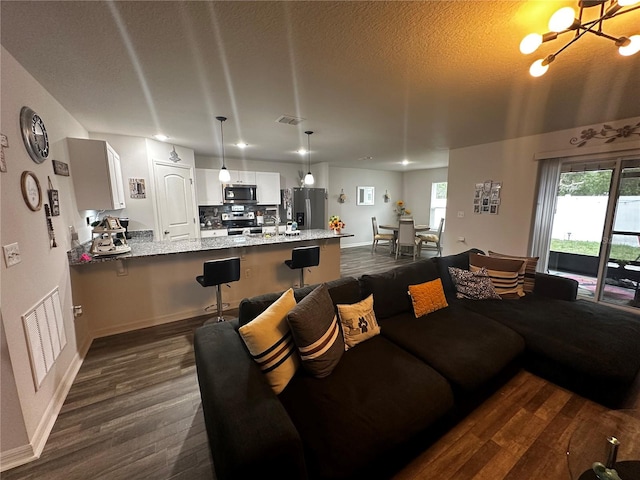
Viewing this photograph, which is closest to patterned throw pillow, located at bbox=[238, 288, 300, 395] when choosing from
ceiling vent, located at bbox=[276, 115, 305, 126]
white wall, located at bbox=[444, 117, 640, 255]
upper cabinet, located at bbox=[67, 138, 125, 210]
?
ceiling vent, located at bbox=[276, 115, 305, 126]

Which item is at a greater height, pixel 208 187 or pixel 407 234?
pixel 208 187

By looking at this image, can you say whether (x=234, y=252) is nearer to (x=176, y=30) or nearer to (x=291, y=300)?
(x=291, y=300)

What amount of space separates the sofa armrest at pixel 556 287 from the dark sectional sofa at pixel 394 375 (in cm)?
1

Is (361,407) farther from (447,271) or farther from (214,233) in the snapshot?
(214,233)

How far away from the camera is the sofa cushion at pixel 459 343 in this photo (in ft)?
5.53

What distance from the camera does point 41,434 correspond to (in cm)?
165

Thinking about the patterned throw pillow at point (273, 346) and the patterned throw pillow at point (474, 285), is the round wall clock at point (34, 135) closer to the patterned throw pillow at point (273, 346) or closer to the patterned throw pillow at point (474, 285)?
the patterned throw pillow at point (273, 346)

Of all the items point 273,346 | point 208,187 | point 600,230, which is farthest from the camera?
point 208,187

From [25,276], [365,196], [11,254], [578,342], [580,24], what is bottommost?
[578,342]

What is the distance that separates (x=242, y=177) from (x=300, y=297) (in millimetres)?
4528

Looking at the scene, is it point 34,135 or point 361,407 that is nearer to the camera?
point 361,407

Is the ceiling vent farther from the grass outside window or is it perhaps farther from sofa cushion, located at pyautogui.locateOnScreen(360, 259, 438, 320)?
the grass outside window

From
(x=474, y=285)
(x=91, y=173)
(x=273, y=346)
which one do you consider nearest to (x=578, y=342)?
(x=474, y=285)

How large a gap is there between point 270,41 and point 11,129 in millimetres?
1727
